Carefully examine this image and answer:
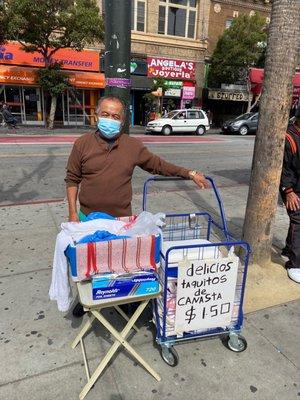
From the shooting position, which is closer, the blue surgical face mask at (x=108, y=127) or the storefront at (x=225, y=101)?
the blue surgical face mask at (x=108, y=127)

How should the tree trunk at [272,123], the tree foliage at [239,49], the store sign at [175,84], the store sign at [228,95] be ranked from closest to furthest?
the tree trunk at [272,123] < the tree foliage at [239,49] < the store sign at [175,84] < the store sign at [228,95]

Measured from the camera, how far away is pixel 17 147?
13.2 metres

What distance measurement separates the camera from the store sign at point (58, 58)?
70.9 ft

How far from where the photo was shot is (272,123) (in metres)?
3.49

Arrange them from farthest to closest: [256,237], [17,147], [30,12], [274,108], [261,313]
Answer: [30,12] < [17,147] < [256,237] < [274,108] < [261,313]

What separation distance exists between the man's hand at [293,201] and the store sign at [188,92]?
2496cm

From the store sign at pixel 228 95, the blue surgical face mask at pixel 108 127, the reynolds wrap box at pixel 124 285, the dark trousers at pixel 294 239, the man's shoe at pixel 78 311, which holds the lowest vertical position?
the man's shoe at pixel 78 311

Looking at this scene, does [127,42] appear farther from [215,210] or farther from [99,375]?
[215,210]

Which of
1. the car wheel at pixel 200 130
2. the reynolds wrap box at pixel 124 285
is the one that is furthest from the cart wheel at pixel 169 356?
the car wheel at pixel 200 130

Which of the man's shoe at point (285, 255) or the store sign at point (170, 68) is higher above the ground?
the store sign at point (170, 68)

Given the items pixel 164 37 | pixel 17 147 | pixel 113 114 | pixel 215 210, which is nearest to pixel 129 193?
pixel 113 114

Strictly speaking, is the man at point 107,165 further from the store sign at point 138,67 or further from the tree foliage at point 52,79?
the store sign at point 138,67

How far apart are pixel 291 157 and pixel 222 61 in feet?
84.0

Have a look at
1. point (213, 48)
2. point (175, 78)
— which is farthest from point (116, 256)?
point (213, 48)
